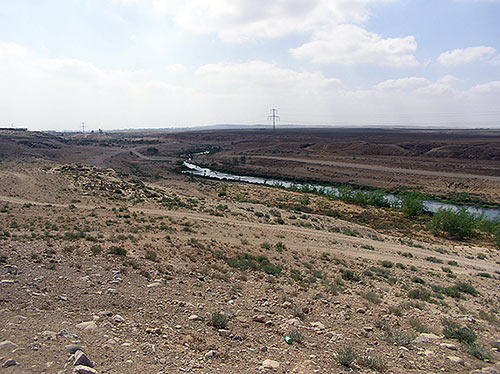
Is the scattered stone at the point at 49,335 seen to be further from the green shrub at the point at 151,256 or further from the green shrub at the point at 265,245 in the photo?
the green shrub at the point at 265,245

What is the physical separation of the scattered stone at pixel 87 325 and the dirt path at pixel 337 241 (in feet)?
47.2

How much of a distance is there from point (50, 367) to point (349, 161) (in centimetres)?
9457

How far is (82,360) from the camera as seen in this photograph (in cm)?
597

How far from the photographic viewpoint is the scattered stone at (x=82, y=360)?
5.91m

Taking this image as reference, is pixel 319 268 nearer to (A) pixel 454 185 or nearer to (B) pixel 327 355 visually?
(B) pixel 327 355

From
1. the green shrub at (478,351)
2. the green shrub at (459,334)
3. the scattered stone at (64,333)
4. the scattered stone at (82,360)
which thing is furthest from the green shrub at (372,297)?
the scattered stone at (64,333)

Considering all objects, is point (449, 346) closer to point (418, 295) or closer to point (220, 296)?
point (418, 295)

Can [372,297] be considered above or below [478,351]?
below

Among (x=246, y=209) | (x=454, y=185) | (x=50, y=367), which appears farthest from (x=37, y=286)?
(x=454, y=185)

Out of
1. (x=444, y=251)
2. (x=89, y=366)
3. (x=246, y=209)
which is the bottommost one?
(x=444, y=251)

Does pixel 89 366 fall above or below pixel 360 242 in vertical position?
above

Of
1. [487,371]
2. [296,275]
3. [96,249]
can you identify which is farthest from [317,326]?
[96,249]

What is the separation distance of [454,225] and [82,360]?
37638mm

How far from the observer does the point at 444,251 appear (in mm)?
25641
